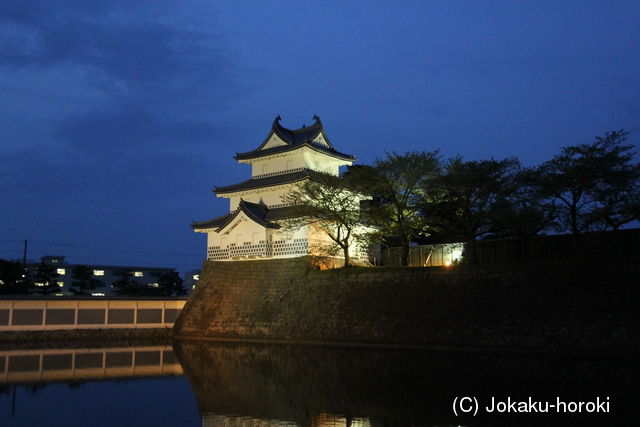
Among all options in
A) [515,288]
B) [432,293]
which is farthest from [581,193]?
[432,293]

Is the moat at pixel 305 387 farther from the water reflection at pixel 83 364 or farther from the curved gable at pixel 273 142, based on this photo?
the curved gable at pixel 273 142

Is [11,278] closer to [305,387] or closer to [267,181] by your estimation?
[267,181]

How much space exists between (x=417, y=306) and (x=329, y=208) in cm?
693

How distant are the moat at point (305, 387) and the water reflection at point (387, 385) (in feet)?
0.09

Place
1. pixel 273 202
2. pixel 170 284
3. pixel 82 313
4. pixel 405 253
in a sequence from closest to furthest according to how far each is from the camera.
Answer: pixel 405 253, pixel 82 313, pixel 273 202, pixel 170 284

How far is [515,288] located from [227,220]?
54.8 feet

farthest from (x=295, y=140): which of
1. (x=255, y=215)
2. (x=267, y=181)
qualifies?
(x=255, y=215)

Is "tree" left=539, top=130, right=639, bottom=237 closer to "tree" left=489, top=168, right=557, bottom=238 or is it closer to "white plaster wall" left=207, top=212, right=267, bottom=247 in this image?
"tree" left=489, top=168, right=557, bottom=238

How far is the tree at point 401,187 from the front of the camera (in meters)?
27.4

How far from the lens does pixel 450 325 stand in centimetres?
2222

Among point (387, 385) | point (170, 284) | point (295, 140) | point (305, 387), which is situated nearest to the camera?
point (387, 385)

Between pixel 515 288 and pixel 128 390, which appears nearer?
pixel 128 390

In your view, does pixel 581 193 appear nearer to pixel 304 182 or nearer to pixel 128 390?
pixel 304 182

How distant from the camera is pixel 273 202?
105ft
